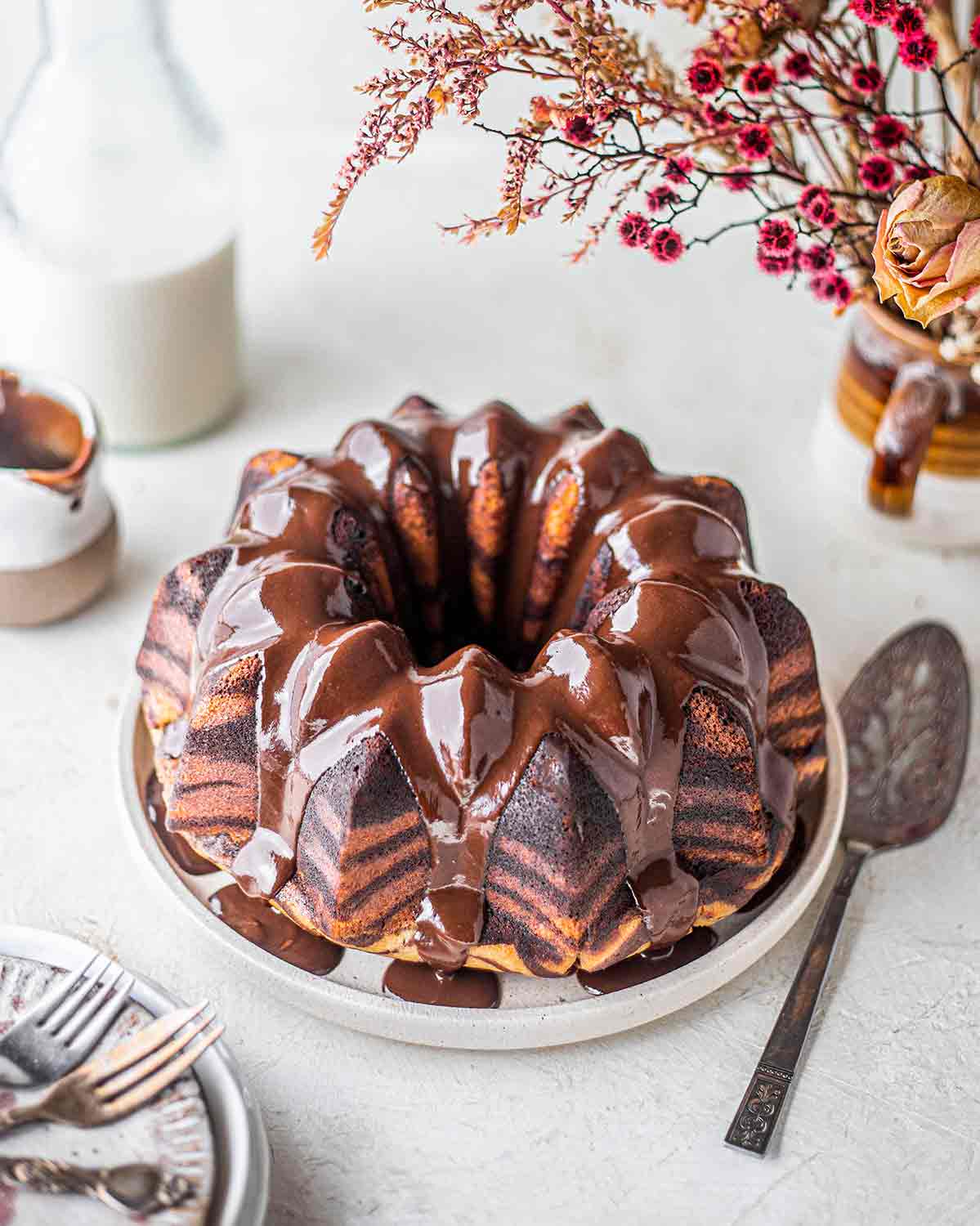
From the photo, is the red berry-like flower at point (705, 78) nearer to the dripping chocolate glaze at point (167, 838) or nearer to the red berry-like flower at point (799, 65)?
the red berry-like flower at point (799, 65)

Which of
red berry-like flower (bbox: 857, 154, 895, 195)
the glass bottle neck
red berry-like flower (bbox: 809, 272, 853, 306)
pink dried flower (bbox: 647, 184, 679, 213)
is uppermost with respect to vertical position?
red berry-like flower (bbox: 857, 154, 895, 195)

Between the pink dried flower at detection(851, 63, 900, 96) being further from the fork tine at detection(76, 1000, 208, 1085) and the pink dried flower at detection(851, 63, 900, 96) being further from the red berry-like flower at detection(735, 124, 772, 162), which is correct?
the fork tine at detection(76, 1000, 208, 1085)

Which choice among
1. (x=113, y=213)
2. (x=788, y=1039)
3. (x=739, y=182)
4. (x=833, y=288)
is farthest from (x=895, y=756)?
(x=113, y=213)

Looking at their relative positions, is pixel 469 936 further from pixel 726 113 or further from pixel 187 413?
pixel 187 413

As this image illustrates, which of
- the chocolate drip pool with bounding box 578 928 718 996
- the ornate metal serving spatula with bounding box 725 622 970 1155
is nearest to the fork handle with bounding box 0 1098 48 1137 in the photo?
the chocolate drip pool with bounding box 578 928 718 996

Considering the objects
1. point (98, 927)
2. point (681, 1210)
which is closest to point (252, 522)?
point (98, 927)

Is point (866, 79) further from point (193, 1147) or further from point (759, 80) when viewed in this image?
point (193, 1147)

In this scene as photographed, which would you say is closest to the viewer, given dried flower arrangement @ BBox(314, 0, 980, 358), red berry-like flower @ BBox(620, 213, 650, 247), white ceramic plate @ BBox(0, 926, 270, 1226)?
white ceramic plate @ BBox(0, 926, 270, 1226)

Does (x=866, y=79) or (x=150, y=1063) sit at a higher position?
(x=866, y=79)
